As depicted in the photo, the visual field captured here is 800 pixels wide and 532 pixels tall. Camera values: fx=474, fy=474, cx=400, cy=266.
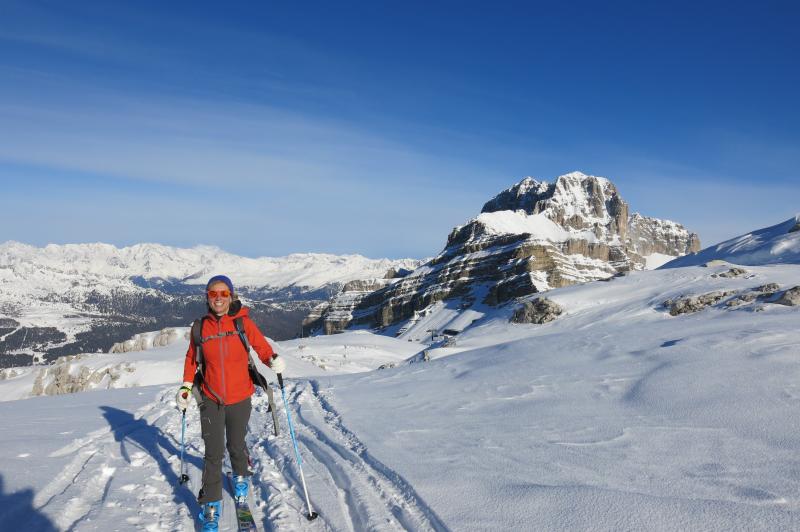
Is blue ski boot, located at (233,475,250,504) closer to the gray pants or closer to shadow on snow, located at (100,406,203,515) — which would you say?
the gray pants

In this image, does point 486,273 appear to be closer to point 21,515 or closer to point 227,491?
point 227,491

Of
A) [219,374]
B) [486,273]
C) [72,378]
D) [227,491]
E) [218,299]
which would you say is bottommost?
[227,491]

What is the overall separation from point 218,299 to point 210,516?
8.92ft

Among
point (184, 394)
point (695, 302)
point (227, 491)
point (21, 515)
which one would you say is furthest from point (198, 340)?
point (695, 302)

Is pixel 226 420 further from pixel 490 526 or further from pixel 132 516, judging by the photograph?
pixel 490 526

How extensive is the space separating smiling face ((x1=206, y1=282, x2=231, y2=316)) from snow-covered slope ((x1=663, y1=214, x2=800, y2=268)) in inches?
2755

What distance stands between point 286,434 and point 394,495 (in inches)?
188

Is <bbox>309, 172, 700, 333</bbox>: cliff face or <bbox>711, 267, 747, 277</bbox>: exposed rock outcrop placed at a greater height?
<bbox>309, 172, 700, 333</bbox>: cliff face

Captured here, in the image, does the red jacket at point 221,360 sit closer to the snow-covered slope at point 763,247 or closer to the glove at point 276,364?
the glove at point 276,364

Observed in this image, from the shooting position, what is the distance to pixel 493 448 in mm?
8352

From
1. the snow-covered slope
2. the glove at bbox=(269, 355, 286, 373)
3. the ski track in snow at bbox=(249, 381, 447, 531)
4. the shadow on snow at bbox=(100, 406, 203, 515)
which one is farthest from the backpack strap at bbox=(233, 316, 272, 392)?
the snow-covered slope

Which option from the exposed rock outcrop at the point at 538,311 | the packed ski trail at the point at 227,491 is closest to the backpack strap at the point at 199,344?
the packed ski trail at the point at 227,491

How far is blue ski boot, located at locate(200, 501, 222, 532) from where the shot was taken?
5.77 m

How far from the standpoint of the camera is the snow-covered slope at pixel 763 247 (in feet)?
200
